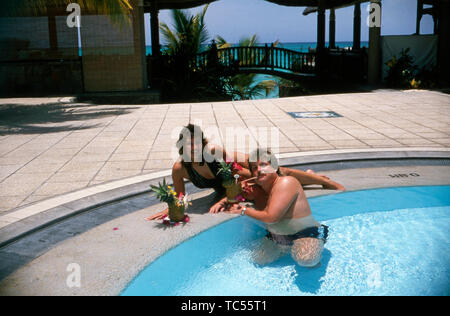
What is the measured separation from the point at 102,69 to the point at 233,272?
453 inches

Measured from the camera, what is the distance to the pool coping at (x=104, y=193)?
3.88 m

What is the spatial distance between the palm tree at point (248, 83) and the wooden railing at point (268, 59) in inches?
35.4

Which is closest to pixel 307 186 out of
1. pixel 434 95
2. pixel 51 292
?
pixel 51 292

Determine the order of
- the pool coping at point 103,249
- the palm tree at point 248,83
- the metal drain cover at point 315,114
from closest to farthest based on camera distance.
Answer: the pool coping at point 103,249 → the metal drain cover at point 315,114 → the palm tree at point 248,83

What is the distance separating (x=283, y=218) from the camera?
358cm

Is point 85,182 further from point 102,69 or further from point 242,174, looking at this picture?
point 102,69

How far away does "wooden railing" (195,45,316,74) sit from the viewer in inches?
671

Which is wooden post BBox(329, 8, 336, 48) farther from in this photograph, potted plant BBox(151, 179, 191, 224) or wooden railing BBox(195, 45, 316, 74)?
potted plant BBox(151, 179, 191, 224)

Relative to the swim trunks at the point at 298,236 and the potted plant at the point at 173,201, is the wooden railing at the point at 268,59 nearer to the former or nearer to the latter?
the potted plant at the point at 173,201

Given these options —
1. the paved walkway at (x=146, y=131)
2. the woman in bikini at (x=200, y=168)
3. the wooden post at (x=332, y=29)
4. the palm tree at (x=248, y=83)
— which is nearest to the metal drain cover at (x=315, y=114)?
the paved walkway at (x=146, y=131)

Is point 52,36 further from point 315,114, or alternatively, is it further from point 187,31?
point 315,114

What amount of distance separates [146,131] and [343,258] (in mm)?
4929

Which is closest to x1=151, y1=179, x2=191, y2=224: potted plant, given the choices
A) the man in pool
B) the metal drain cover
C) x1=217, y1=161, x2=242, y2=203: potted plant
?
x1=217, y1=161, x2=242, y2=203: potted plant

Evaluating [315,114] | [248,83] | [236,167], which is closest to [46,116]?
[315,114]
